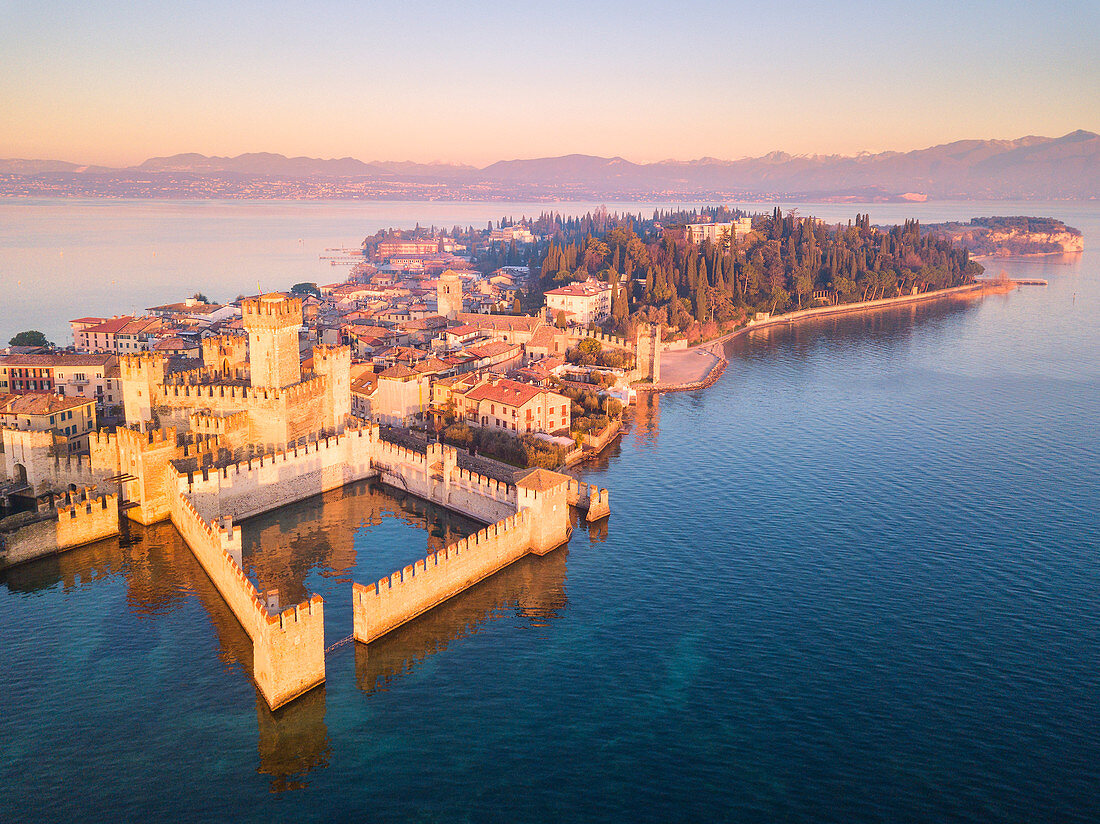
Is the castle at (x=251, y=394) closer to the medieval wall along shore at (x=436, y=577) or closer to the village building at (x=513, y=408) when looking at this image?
the village building at (x=513, y=408)

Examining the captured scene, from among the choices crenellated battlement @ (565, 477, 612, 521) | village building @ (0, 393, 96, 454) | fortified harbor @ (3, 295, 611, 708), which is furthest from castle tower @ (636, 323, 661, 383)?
village building @ (0, 393, 96, 454)

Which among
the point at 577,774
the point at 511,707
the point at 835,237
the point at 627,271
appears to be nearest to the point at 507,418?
the point at 511,707

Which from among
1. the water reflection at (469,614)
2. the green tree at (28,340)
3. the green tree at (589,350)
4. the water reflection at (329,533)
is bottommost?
the water reflection at (469,614)

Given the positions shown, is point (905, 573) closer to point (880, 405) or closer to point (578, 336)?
point (880, 405)

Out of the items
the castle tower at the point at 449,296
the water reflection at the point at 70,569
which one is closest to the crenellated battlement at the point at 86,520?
the water reflection at the point at 70,569

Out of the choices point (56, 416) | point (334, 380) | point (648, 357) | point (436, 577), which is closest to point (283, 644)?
point (436, 577)

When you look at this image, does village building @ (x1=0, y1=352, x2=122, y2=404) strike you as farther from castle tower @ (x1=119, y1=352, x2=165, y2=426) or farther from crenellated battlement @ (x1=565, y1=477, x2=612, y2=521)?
crenellated battlement @ (x1=565, y1=477, x2=612, y2=521)

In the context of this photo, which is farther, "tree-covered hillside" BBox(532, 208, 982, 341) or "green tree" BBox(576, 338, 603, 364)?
"tree-covered hillside" BBox(532, 208, 982, 341)
